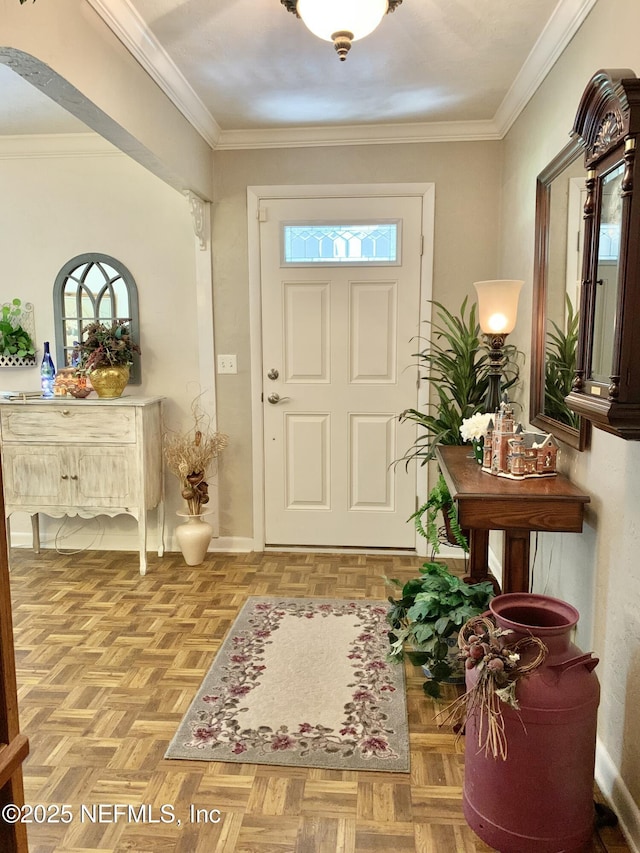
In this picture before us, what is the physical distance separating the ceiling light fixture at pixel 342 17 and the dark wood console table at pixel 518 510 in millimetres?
1408

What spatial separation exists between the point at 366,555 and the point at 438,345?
1.29 m

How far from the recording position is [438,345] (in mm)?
3410

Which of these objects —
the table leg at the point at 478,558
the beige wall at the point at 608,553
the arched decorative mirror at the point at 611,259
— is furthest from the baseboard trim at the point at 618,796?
the arched decorative mirror at the point at 611,259

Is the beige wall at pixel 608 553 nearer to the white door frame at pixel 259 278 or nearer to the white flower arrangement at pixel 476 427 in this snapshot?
the white flower arrangement at pixel 476 427

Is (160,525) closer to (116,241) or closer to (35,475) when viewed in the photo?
(35,475)

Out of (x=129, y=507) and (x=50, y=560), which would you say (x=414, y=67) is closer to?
(x=129, y=507)

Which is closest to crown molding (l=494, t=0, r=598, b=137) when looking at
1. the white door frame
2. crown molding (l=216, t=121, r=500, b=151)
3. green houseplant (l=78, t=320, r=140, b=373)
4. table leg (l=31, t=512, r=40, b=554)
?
crown molding (l=216, t=121, r=500, b=151)

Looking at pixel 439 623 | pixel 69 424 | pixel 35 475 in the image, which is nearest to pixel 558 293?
pixel 439 623

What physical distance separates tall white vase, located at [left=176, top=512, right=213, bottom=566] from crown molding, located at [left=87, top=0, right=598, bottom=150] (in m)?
2.11

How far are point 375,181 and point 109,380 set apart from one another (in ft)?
6.06

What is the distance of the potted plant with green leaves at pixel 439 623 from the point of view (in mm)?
2076

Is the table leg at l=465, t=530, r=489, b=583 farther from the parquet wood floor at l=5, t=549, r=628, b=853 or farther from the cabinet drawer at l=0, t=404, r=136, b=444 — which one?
the cabinet drawer at l=0, t=404, r=136, b=444

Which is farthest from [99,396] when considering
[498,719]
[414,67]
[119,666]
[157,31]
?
[498,719]

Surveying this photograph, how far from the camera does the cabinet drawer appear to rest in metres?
3.25
